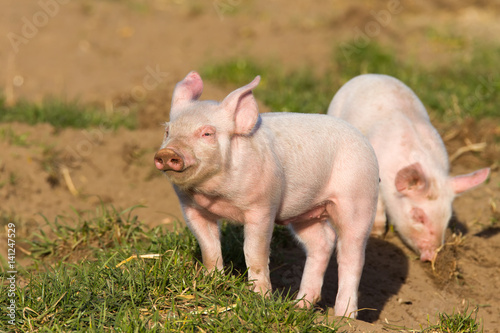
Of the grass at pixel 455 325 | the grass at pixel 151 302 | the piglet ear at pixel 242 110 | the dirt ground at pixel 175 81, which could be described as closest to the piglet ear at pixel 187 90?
the piglet ear at pixel 242 110

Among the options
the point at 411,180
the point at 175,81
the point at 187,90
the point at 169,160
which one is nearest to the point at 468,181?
the point at 411,180

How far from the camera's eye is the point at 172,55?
11570mm

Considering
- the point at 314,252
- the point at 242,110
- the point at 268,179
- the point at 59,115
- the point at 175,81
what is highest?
the point at 242,110

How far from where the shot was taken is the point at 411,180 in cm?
612

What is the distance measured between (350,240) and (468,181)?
1884mm

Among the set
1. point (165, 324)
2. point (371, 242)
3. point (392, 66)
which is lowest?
point (371, 242)

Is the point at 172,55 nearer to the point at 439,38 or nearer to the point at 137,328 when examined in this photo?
the point at 439,38

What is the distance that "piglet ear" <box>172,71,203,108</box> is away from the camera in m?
4.27

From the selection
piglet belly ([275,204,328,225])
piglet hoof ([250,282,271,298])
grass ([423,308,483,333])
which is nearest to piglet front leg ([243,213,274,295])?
piglet hoof ([250,282,271,298])

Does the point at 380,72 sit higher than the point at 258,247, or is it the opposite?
the point at 380,72

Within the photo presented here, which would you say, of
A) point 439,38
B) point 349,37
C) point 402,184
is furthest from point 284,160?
point 439,38

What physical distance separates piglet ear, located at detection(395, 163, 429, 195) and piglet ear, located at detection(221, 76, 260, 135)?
7.76 ft

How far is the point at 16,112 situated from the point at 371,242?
442 centimetres

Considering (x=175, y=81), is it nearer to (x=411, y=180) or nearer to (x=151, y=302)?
(x=411, y=180)
